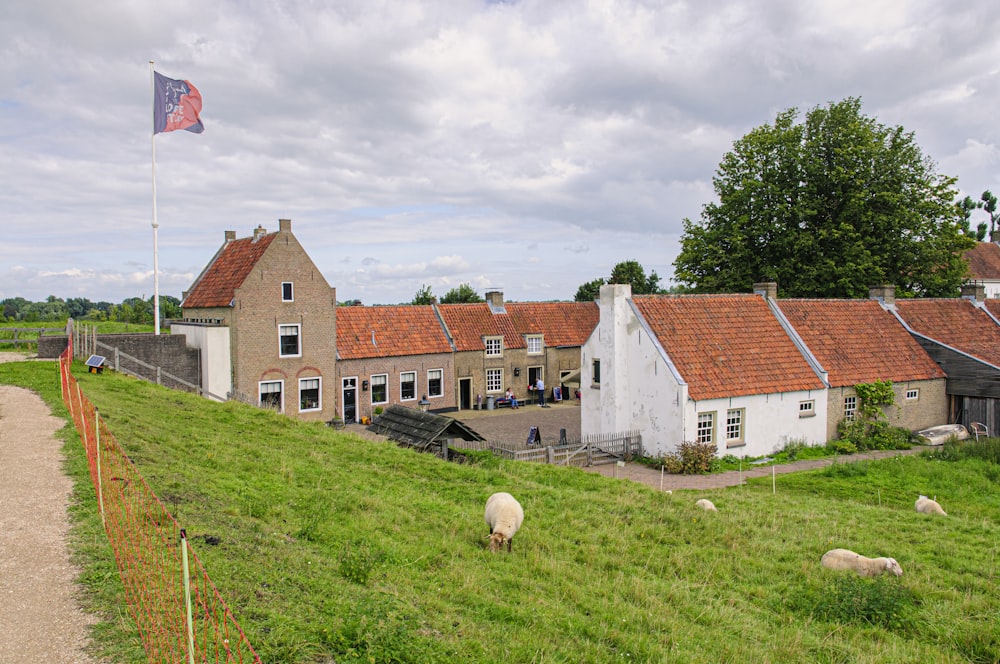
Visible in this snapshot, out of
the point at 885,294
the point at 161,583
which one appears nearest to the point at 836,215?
the point at 885,294

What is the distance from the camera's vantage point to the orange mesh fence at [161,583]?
20.5ft

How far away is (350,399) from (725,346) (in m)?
19.4

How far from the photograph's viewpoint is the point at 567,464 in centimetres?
2267

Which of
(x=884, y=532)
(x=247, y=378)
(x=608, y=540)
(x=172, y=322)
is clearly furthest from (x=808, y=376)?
(x=172, y=322)

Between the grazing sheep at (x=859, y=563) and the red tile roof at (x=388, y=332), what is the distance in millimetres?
26570

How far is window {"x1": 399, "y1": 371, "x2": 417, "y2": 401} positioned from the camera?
36188mm

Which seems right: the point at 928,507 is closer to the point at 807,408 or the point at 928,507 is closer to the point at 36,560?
the point at 807,408

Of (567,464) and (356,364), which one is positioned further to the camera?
(356,364)

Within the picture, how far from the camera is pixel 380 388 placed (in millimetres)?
35469

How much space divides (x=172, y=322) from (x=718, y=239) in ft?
102

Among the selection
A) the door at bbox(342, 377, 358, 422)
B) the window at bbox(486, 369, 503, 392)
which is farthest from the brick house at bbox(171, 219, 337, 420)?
the window at bbox(486, 369, 503, 392)

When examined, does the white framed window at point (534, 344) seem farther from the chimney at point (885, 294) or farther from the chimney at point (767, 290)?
the chimney at point (885, 294)

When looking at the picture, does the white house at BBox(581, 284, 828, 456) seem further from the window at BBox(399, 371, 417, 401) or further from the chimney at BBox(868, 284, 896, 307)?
the window at BBox(399, 371, 417, 401)

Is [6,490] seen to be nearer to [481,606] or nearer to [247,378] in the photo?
[481,606]
